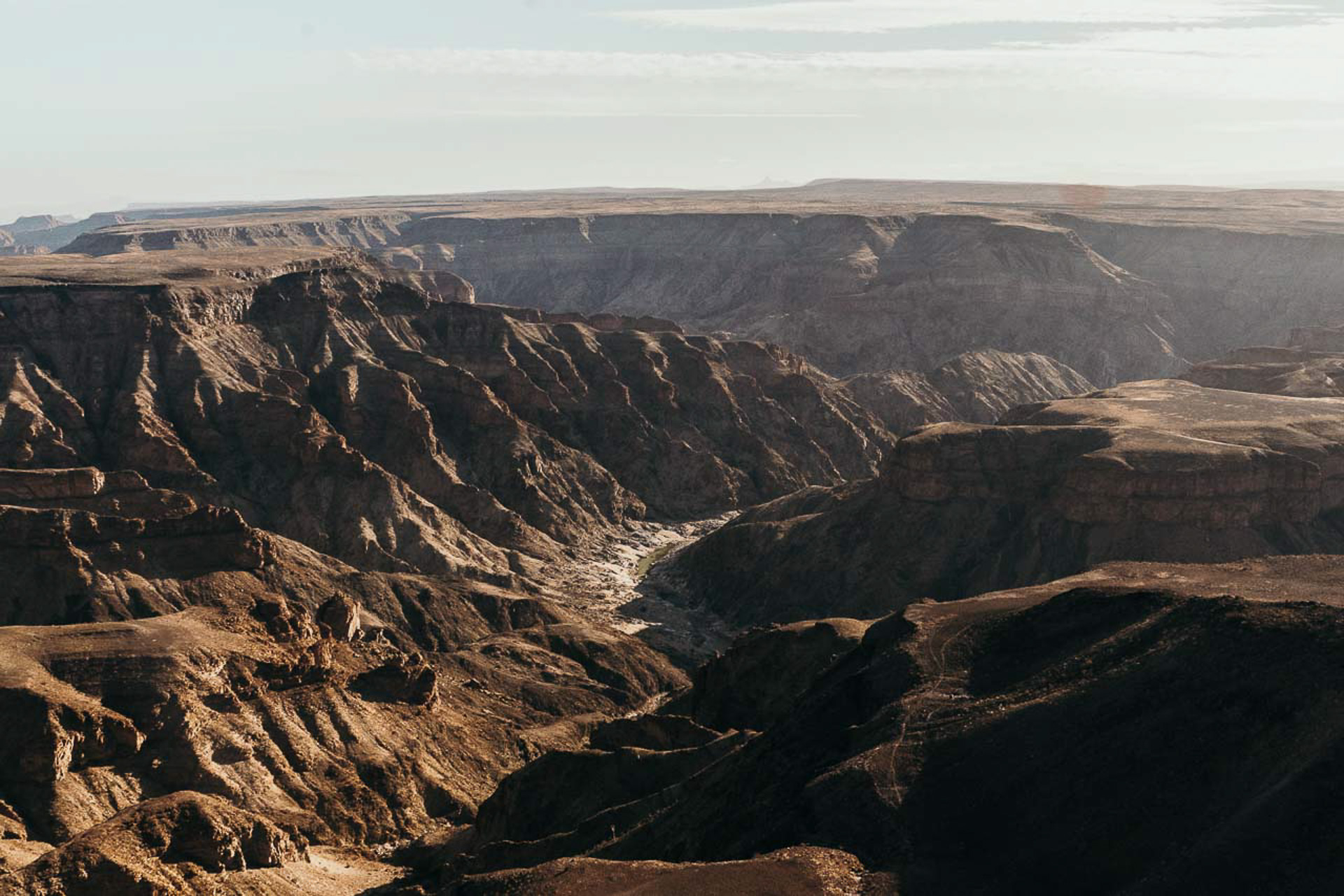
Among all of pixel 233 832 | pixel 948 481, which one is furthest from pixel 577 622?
pixel 233 832

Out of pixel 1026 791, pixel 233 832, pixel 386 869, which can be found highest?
pixel 1026 791

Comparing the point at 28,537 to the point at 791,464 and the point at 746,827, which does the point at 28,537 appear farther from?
the point at 791,464

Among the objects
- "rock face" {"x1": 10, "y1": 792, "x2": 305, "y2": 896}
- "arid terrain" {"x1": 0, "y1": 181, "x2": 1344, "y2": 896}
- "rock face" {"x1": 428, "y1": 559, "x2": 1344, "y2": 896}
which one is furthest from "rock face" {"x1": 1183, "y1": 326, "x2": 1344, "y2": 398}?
"rock face" {"x1": 10, "y1": 792, "x2": 305, "y2": 896}

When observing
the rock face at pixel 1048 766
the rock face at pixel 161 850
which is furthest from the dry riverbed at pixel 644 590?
the rock face at pixel 161 850

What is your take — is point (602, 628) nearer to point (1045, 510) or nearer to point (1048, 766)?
point (1045, 510)

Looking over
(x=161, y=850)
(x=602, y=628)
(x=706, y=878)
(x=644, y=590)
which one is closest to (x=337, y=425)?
(x=644, y=590)

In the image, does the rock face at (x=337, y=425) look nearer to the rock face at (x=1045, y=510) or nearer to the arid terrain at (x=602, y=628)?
the arid terrain at (x=602, y=628)
